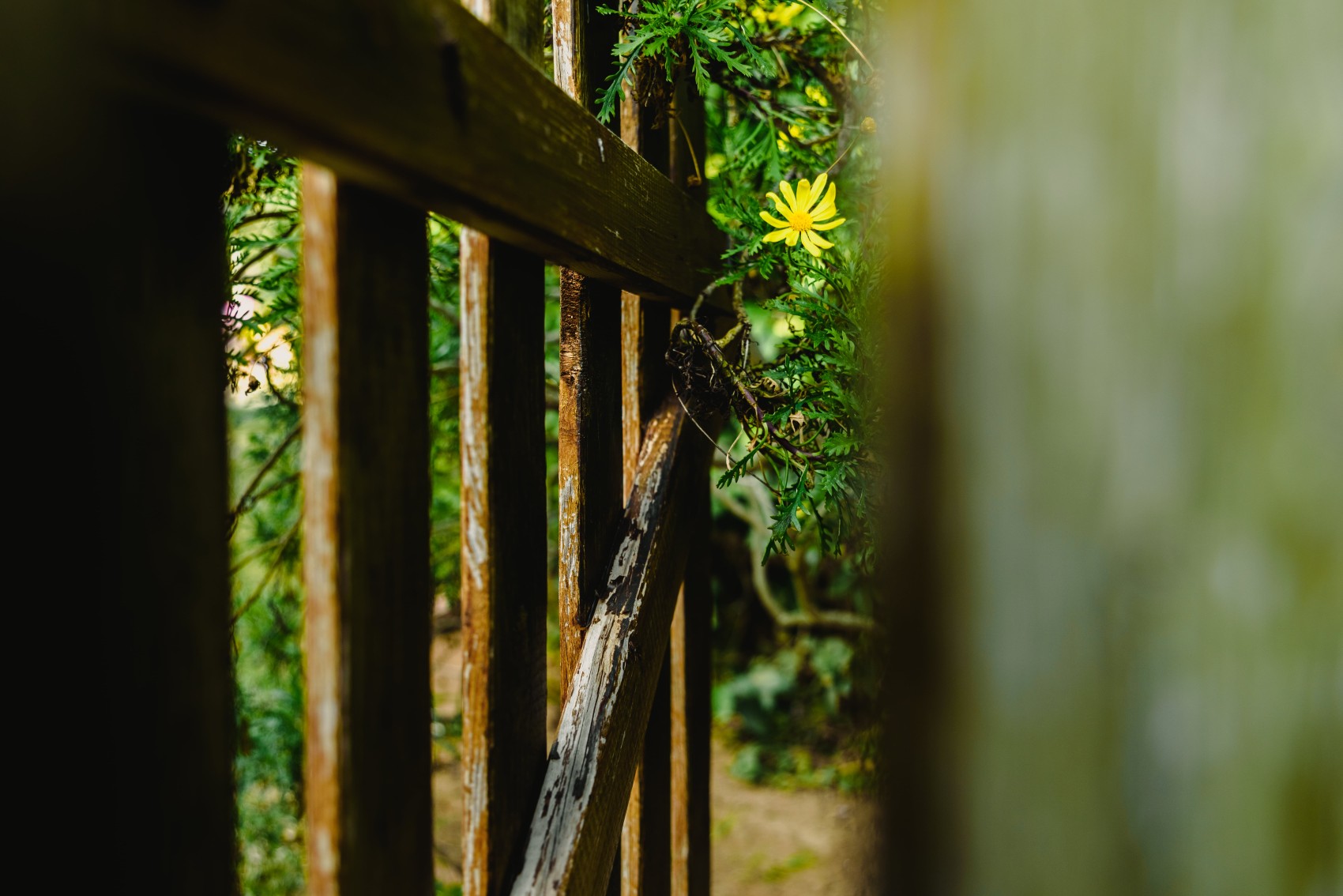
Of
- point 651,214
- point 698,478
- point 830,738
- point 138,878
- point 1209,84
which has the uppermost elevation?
point 651,214

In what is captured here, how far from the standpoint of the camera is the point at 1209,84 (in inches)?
19.8

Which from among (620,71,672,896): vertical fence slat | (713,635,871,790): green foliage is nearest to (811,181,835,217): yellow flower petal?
(620,71,672,896): vertical fence slat

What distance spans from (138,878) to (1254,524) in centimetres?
78

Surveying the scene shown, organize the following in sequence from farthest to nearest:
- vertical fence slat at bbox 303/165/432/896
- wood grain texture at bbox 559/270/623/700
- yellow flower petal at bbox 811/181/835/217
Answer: yellow flower petal at bbox 811/181/835/217
wood grain texture at bbox 559/270/623/700
vertical fence slat at bbox 303/165/432/896

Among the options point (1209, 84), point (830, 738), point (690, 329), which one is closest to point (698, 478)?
point (690, 329)

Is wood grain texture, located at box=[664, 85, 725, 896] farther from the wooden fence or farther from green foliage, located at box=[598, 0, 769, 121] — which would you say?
the wooden fence

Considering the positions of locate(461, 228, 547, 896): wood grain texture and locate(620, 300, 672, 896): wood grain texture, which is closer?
locate(461, 228, 547, 896): wood grain texture

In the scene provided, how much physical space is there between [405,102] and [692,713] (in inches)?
60.0

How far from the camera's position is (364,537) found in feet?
2.06

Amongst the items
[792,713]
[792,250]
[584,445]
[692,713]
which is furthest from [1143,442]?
[792,713]

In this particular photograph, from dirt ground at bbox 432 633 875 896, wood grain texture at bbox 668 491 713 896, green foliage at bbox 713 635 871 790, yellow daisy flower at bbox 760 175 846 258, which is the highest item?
yellow daisy flower at bbox 760 175 846 258

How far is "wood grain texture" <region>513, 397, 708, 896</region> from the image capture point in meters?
0.94

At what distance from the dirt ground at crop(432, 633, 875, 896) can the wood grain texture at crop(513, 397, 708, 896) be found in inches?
85.1

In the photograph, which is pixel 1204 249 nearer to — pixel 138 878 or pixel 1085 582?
pixel 1085 582
